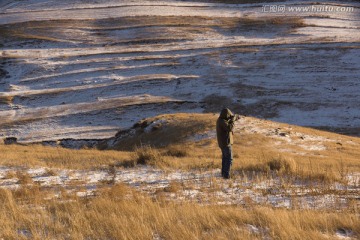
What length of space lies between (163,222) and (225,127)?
5941mm

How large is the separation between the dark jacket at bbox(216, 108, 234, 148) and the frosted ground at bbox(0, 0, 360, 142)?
24.4 m

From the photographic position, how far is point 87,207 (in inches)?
304

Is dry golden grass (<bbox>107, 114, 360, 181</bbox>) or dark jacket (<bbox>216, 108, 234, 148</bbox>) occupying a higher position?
dark jacket (<bbox>216, 108, 234, 148</bbox>)

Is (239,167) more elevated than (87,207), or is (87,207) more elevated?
(87,207)

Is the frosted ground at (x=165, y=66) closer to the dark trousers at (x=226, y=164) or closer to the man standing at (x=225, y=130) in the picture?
the man standing at (x=225, y=130)

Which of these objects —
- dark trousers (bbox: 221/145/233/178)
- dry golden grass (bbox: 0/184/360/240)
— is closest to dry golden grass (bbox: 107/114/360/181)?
dark trousers (bbox: 221/145/233/178)

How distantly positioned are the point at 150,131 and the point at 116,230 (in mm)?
22917

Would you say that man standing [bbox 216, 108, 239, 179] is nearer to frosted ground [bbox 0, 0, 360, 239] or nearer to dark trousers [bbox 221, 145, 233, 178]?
dark trousers [bbox 221, 145, 233, 178]

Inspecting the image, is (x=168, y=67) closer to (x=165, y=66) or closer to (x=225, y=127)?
(x=165, y=66)

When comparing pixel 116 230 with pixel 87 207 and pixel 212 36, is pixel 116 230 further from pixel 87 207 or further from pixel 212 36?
pixel 212 36

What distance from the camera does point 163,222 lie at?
6.50 metres

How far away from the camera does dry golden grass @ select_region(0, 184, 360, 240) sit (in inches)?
239

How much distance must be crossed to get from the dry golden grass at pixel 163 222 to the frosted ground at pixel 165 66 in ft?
95.7

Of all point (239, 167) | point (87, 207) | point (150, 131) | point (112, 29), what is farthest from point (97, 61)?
point (87, 207)
